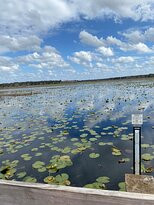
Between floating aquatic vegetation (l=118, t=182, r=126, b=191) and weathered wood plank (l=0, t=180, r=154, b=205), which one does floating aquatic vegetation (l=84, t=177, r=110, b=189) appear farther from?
weathered wood plank (l=0, t=180, r=154, b=205)

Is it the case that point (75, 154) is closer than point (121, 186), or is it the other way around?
point (121, 186)

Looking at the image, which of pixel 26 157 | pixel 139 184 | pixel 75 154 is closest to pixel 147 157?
pixel 75 154

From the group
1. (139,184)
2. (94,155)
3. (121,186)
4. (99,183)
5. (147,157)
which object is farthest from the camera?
(94,155)

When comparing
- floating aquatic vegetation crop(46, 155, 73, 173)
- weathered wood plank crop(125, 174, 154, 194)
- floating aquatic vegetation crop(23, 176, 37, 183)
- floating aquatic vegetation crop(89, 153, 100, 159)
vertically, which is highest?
weathered wood plank crop(125, 174, 154, 194)

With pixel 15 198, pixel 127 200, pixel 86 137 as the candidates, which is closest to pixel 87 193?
pixel 127 200

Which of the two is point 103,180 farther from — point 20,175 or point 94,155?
point 20,175

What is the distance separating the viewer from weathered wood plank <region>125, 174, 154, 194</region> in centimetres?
242

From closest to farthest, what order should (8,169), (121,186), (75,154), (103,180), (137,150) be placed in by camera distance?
(137,150) < (121,186) < (103,180) < (8,169) < (75,154)

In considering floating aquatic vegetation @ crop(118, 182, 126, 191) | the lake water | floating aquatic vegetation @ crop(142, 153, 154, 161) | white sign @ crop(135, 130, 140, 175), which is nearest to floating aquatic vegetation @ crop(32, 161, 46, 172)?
the lake water

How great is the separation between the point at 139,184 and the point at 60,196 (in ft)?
4.78

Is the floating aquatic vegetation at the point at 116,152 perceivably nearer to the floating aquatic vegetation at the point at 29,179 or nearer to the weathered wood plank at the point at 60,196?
the floating aquatic vegetation at the point at 29,179

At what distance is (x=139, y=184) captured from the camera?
2543 millimetres

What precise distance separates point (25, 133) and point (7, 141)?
1.08 metres

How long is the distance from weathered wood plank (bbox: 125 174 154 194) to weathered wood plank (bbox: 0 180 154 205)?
122 centimetres
